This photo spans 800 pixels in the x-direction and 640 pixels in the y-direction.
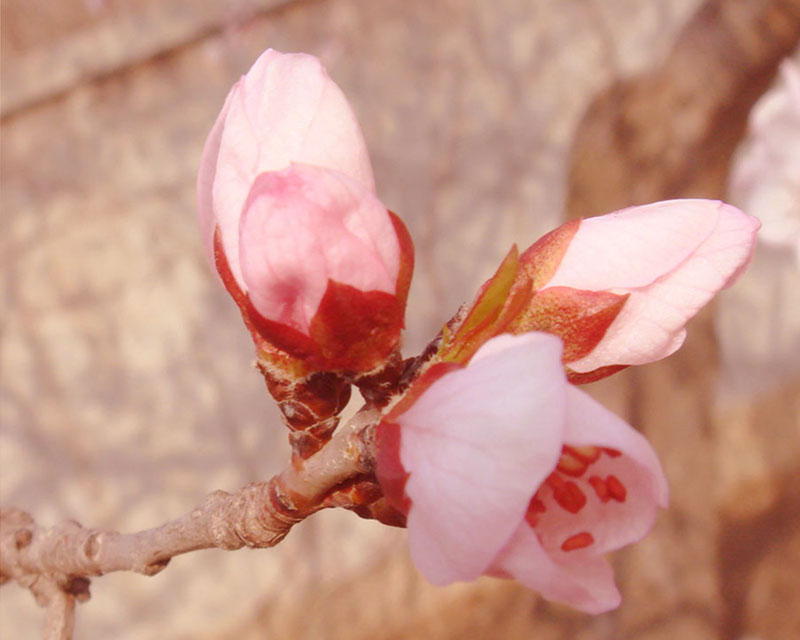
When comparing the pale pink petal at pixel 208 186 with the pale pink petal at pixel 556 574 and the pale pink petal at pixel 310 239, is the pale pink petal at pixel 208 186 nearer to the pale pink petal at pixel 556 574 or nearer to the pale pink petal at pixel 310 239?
the pale pink petal at pixel 310 239

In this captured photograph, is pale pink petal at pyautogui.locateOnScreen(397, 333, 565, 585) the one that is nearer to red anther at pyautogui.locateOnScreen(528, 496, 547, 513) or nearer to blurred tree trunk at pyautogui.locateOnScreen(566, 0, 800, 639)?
red anther at pyautogui.locateOnScreen(528, 496, 547, 513)

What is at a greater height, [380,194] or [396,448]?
[396,448]

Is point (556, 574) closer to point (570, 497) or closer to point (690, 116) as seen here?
point (570, 497)

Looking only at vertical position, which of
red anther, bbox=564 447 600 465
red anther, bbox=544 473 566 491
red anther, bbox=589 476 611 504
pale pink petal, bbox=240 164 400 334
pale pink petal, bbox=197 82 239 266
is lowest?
red anther, bbox=589 476 611 504

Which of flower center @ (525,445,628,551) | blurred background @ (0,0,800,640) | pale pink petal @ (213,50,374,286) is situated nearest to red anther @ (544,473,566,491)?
flower center @ (525,445,628,551)

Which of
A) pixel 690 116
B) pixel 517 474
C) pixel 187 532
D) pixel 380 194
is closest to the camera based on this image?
pixel 517 474

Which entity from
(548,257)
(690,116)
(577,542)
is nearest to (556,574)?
(577,542)
